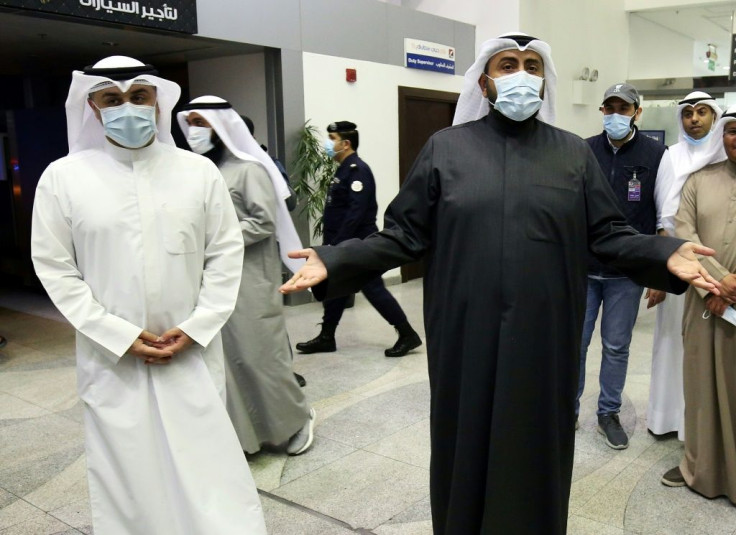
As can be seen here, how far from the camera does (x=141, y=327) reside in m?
2.20

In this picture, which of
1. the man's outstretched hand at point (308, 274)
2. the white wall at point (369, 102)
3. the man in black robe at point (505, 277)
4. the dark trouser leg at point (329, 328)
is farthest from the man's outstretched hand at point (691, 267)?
the white wall at point (369, 102)

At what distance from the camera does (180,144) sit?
7.59 m

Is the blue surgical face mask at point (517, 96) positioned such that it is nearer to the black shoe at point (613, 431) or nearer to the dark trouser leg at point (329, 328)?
the black shoe at point (613, 431)

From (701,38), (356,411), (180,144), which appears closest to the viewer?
(356,411)

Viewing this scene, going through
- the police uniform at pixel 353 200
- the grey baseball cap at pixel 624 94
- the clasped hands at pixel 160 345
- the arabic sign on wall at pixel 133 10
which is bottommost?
the clasped hands at pixel 160 345

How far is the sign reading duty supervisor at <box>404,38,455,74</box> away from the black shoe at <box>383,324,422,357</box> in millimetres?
4027

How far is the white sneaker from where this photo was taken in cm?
338

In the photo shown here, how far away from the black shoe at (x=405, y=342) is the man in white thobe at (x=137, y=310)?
278 cm

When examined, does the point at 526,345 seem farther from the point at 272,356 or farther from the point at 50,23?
the point at 50,23

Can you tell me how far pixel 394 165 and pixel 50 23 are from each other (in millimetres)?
3815

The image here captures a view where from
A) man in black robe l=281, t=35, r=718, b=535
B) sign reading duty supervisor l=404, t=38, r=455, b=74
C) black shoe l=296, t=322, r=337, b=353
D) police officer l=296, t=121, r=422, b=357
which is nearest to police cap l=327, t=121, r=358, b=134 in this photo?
police officer l=296, t=121, r=422, b=357

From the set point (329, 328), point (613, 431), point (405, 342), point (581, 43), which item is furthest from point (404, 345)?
point (581, 43)

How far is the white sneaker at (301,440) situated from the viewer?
11.1 feet

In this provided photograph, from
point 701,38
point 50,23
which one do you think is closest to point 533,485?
point 50,23
